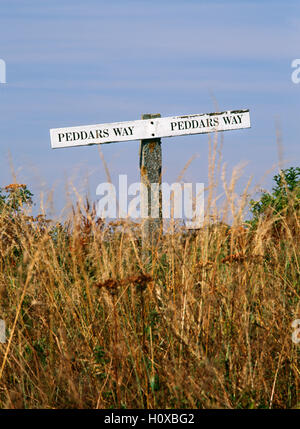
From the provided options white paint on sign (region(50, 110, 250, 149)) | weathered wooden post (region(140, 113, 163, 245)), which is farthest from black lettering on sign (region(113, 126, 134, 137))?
weathered wooden post (region(140, 113, 163, 245))

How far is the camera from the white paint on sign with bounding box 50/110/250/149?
6.36 metres

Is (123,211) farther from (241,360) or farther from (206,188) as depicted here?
(241,360)

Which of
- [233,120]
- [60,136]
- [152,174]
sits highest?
[233,120]

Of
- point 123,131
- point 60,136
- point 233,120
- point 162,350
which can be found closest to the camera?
point 162,350

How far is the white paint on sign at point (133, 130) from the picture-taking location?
6359 mm

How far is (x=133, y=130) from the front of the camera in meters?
6.53

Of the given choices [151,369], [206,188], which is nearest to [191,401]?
[151,369]

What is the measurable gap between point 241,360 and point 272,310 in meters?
0.44

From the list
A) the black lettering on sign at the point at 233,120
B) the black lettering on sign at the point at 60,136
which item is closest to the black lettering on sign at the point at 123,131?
the black lettering on sign at the point at 60,136

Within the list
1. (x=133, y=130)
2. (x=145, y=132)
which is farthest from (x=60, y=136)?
(x=145, y=132)

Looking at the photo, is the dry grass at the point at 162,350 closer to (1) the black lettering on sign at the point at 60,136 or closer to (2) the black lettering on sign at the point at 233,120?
(2) the black lettering on sign at the point at 233,120

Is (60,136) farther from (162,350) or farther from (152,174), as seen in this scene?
(162,350)
